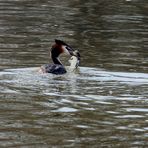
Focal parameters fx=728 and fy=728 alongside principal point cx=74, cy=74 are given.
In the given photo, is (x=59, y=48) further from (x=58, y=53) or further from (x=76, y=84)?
(x=76, y=84)

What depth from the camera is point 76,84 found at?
14.4 m

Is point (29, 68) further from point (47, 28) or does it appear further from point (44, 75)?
point (47, 28)

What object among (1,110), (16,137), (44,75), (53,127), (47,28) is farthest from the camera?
(47,28)

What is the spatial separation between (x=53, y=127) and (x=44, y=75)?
4.88 meters

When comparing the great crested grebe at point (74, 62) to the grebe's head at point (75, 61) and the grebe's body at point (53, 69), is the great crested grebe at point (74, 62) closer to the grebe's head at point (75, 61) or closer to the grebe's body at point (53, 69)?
the grebe's head at point (75, 61)

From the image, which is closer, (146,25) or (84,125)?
(84,125)

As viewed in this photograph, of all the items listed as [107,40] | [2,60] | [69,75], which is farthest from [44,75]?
[107,40]

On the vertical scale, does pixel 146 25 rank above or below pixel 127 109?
below

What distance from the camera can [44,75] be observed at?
15422mm

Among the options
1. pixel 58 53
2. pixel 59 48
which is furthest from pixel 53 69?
pixel 59 48

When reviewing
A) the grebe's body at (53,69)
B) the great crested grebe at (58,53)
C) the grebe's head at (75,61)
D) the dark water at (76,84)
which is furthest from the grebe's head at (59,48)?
the grebe's body at (53,69)

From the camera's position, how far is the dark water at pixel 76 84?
33.6 feet

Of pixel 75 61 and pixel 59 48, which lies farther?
pixel 59 48

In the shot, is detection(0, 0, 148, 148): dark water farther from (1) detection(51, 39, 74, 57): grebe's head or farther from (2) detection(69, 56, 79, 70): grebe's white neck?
(1) detection(51, 39, 74, 57): grebe's head
